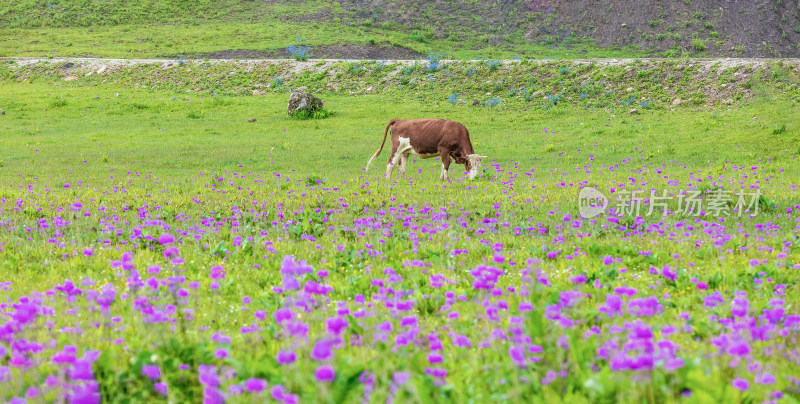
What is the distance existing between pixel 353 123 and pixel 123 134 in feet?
38.1

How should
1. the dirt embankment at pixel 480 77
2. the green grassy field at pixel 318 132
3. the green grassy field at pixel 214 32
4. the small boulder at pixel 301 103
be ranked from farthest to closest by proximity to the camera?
the green grassy field at pixel 214 32 → the small boulder at pixel 301 103 → the dirt embankment at pixel 480 77 → the green grassy field at pixel 318 132

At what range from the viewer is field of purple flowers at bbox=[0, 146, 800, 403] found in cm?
330

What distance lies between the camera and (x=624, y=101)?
34.2 m

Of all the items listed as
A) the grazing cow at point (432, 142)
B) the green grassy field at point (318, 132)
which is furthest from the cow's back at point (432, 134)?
the green grassy field at point (318, 132)

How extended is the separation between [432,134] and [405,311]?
46.6 ft

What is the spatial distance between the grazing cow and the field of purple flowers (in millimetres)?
6907

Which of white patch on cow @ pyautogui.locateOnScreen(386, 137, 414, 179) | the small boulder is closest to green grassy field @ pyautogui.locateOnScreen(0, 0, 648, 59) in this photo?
the small boulder

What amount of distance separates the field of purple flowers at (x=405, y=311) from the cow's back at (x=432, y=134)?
698 centimetres

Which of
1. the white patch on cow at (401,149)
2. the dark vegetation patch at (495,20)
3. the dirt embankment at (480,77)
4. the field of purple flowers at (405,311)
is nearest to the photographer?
the field of purple flowers at (405,311)

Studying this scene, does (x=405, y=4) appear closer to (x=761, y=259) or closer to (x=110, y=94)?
(x=110, y=94)

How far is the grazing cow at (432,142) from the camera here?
738 inches

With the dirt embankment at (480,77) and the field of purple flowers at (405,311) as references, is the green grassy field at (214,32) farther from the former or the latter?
the field of purple flowers at (405,311)

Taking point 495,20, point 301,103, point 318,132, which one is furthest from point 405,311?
point 495,20

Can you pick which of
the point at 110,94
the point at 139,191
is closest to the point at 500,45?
the point at 110,94
